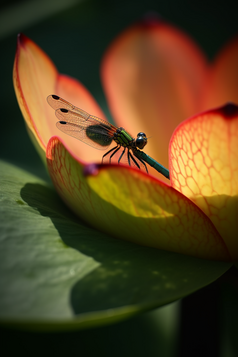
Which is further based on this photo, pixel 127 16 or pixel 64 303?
pixel 127 16

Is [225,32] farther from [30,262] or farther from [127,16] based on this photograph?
[30,262]

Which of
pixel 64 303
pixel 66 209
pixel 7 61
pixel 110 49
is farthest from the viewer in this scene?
pixel 7 61

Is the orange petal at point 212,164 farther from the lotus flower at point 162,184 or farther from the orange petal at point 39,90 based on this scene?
the orange petal at point 39,90

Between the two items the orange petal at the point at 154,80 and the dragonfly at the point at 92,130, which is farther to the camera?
the orange petal at the point at 154,80

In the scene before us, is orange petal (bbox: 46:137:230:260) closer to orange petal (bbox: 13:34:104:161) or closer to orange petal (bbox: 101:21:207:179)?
orange petal (bbox: 13:34:104:161)

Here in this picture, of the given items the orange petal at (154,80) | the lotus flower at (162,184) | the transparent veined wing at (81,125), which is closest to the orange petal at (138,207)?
the lotus flower at (162,184)

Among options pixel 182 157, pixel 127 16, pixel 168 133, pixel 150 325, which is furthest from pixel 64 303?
pixel 127 16

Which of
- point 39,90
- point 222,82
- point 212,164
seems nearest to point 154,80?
point 222,82
